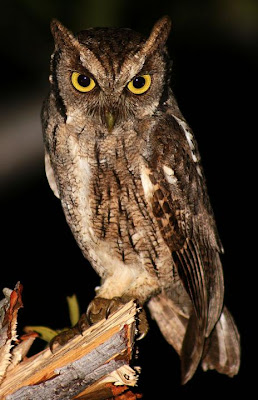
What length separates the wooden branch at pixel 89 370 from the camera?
1.62 m

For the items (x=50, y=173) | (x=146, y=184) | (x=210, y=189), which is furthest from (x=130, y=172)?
→ (x=210, y=189)

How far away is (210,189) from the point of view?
491 cm

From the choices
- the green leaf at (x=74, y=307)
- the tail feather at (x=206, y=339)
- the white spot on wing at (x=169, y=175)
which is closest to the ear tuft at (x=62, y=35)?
the white spot on wing at (x=169, y=175)

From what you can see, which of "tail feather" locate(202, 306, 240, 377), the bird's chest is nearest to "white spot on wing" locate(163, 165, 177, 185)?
the bird's chest

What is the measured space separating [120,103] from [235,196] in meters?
3.38

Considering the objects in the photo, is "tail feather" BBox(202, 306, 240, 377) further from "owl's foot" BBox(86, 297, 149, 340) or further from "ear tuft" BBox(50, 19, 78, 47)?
"ear tuft" BBox(50, 19, 78, 47)

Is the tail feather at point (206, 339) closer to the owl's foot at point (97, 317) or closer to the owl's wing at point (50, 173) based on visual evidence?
the owl's foot at point (97, 317)

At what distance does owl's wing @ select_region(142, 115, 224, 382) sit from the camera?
2.01 meters

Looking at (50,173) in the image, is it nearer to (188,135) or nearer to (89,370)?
(188,135)

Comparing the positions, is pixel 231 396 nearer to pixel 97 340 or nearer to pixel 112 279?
pixel 112 279

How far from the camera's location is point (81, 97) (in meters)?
1.93

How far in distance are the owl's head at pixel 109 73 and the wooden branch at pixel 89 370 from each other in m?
0.68

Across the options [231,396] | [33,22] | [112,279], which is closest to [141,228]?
[112,279]

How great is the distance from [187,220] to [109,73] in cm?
65
